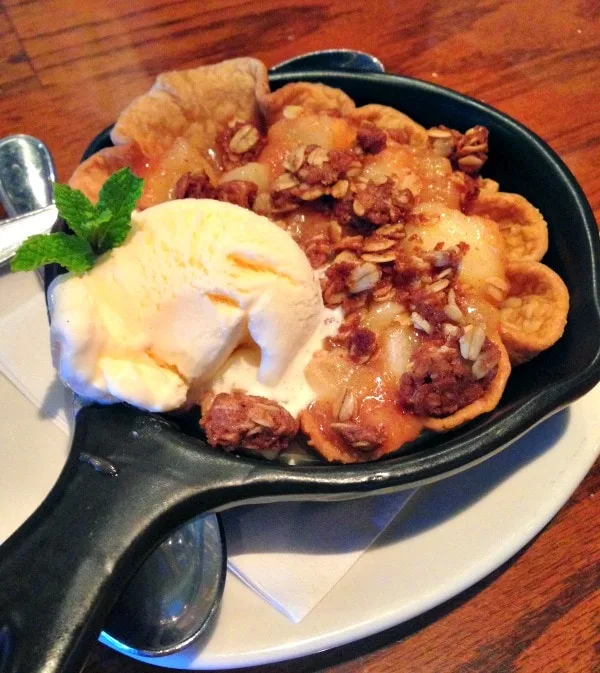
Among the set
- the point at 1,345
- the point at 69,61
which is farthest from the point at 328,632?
the point at 69,61

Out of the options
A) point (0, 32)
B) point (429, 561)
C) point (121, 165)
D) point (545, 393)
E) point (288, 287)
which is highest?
point (0, 32)

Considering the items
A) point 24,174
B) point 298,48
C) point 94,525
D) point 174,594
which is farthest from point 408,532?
point 298,48

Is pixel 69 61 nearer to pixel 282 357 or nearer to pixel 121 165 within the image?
pixel 121 165

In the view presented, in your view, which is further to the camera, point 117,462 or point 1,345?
point 1,345

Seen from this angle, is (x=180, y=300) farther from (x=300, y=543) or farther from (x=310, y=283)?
(x=300, y=543)

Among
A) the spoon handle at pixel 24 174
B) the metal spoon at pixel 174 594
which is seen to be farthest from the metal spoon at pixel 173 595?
the spoon handle at pixel 24 174

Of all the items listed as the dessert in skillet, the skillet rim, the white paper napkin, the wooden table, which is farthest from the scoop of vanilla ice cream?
the wooden table
